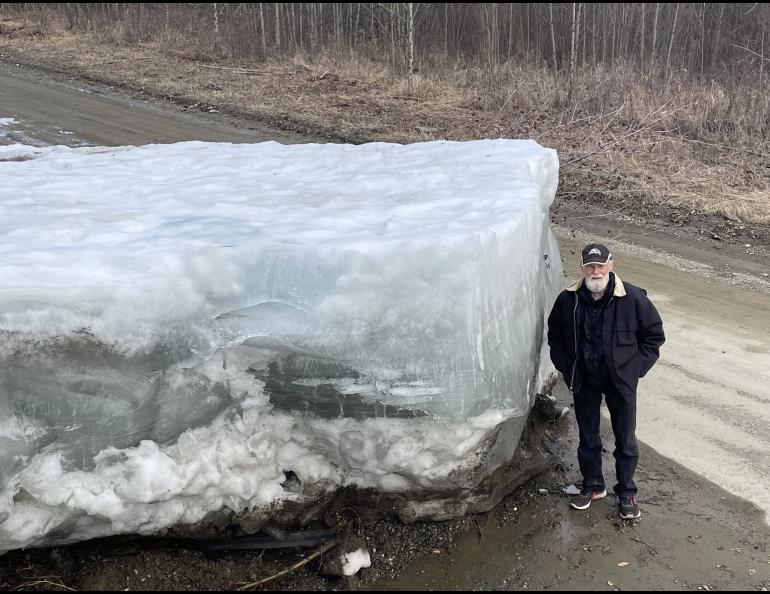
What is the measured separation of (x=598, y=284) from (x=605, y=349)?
32 cm

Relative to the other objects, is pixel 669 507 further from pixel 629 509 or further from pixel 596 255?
pixel 596 255

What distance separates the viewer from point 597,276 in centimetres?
358

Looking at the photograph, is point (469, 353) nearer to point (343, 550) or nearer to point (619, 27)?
point (343, 550)

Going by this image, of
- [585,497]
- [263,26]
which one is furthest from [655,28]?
[585,497]

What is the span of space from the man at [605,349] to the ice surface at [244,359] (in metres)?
0.22

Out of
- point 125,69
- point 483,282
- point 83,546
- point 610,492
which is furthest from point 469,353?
point 125,69

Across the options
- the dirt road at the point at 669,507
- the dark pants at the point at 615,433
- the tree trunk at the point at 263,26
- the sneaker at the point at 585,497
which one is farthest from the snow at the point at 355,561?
the tree trunk at the point at 263,26

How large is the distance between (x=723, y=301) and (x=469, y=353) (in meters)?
4.16

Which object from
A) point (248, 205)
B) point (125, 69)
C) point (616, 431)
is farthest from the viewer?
point (125, 69)

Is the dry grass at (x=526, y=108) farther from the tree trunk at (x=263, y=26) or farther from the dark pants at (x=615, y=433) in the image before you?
the dark pants at (x=615, y=433)

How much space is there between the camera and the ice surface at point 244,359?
3064 millimetres

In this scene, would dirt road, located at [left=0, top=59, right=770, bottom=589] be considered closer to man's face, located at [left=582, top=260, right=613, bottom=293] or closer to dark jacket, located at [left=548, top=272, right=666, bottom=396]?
dark jacket, located at [left=548, top=272, right=666, bottom=396]

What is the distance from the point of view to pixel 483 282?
3.30 metres

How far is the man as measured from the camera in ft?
11.8
